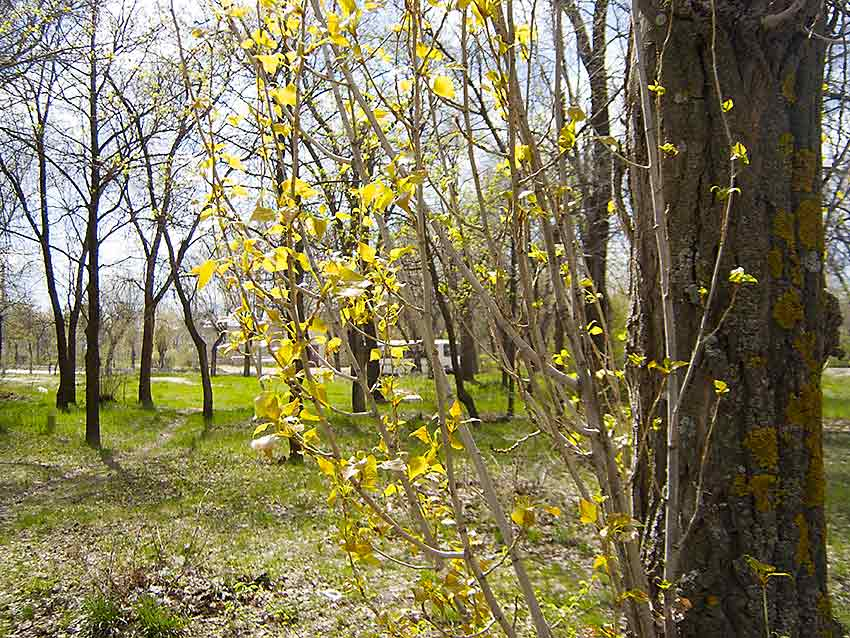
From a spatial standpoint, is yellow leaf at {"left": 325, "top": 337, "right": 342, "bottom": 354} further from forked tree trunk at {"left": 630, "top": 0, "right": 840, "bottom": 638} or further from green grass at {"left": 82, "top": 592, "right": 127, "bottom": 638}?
green grass at {"left": 82, "top": 592, "right": 127, "bottom": 638}

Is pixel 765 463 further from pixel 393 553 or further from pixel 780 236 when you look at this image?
pixel 393 553

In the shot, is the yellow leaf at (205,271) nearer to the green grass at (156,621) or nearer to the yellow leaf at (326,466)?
the yellow leaf at (326,466)

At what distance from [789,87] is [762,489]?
3.90 feet

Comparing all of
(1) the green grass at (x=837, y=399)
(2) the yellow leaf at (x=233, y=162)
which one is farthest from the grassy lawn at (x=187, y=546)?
(1) the green grass at (x=837, y=399)

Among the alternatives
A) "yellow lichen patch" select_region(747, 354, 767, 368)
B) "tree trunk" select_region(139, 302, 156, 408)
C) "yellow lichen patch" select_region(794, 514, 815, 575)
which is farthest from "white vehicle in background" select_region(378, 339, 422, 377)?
"tree trunk" select_region(139, 302, 156, 408)

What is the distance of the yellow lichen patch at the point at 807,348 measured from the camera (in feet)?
5.66

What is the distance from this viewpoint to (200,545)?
17.2 feet

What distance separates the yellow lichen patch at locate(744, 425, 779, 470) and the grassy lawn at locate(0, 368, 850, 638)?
2.22 feet

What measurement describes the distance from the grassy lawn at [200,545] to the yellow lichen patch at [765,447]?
68 cm

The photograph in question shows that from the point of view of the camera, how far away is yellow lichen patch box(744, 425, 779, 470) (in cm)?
168

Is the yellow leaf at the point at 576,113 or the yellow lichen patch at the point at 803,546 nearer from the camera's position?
the yellow leaf at the point at 576,113

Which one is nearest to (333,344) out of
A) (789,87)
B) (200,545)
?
(789,87)

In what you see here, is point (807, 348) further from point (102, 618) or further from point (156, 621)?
point (102, 618)

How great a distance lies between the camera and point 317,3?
3.83 ft
